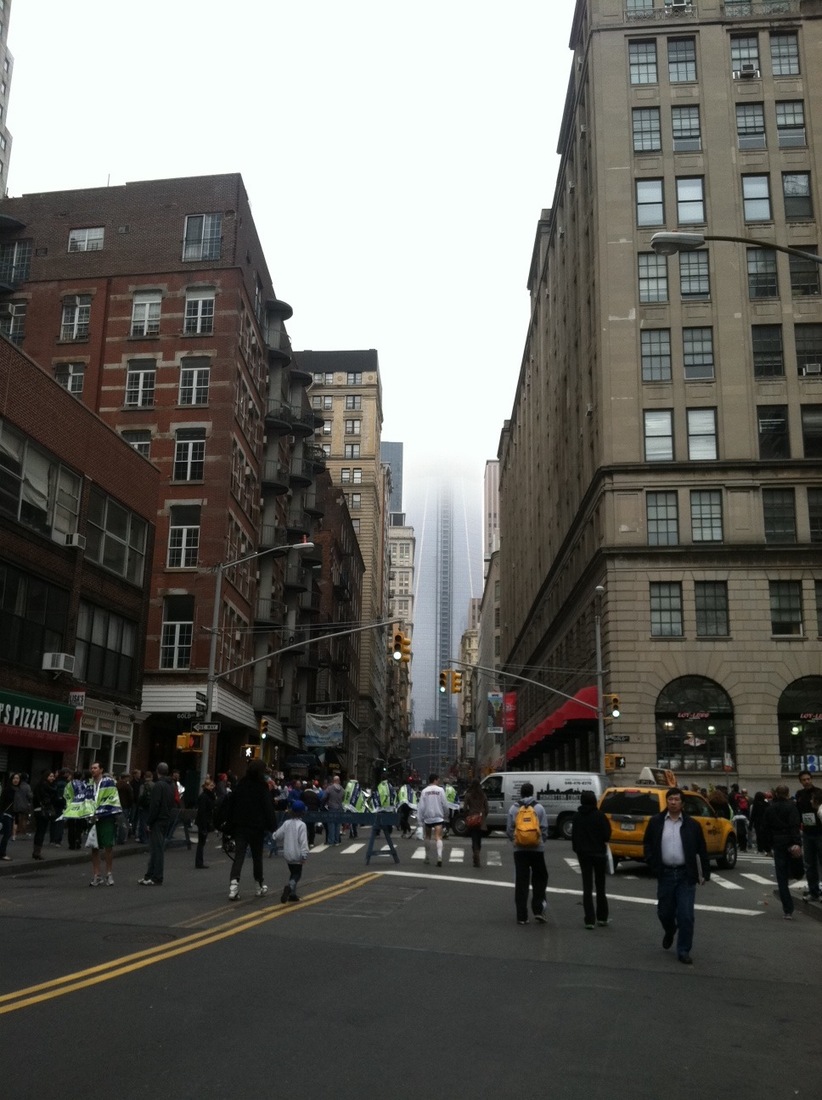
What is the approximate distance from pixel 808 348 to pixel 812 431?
400 cm

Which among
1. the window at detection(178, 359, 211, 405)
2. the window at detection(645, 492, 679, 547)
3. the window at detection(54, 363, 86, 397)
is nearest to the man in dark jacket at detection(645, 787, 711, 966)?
the window at detection(645, 492, 679, 547)

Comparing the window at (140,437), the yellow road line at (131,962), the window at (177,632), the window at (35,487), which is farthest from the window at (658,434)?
the yellow road line at (131,962)

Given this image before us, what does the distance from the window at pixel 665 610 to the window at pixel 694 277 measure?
44.7ft

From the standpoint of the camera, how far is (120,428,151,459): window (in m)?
48.2

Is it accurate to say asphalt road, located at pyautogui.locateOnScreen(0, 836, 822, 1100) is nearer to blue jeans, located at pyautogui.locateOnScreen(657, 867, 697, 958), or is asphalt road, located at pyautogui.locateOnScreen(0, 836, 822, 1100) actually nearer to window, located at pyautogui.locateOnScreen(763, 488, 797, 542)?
blue jeans, located at pyautogui.locateOnScreen(657, 867, 697, 958)

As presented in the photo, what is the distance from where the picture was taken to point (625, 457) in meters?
47.9

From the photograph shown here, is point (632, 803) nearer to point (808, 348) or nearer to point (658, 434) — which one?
point (658, 434)

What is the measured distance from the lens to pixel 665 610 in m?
45.9

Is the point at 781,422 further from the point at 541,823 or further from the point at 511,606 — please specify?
the point at 511,606

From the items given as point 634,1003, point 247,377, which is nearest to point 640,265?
point 247,377

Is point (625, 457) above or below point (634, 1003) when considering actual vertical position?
above

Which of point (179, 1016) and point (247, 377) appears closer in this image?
point (179, 1016)

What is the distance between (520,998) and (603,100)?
168 feet

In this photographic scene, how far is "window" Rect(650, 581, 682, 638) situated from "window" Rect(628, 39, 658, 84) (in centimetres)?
2521
